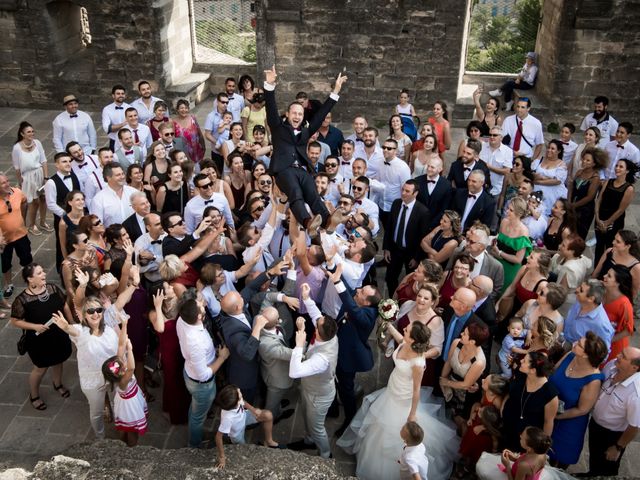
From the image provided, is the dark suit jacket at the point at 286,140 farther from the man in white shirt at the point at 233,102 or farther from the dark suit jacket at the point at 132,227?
the man in white shirt at the point at 233,102

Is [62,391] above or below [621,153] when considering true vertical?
below

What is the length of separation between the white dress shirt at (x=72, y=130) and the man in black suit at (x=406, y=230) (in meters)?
4.38

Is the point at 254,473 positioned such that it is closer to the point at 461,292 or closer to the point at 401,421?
the point at 401,421

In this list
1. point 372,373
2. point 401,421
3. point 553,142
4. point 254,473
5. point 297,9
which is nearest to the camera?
point 254,473

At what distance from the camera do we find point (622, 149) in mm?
8758

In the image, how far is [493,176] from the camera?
8.67 metres

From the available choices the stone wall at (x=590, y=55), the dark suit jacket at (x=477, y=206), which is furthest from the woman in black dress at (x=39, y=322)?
the stone wall at (x=590, y=55)

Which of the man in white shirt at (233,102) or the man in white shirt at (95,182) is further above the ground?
the man in white shirt at (233,102)

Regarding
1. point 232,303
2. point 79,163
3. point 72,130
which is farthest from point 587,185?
point 72,130

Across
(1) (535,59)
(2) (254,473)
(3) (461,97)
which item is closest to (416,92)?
(3) (461,97)

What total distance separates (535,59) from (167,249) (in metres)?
8.85

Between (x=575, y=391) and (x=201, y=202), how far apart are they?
4.01 metres

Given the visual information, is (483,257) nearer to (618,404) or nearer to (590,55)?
(618,404)

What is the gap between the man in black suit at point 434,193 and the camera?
7711 millimetres
